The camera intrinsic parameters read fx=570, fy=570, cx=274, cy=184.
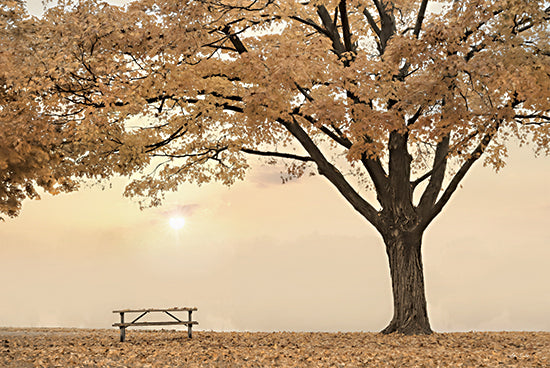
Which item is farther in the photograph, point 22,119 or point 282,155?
point 282,155

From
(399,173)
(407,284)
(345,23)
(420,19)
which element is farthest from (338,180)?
(420,19)

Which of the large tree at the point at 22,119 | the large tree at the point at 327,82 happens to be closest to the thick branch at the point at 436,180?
the large tree at the point at 327,82

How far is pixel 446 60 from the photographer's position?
12.3 metres

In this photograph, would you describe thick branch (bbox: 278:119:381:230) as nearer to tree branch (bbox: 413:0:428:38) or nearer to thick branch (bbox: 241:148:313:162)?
thick branch (bbox: 241:148:313:162)

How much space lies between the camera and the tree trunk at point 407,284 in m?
14.3

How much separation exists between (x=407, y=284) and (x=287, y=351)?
434 centimetres

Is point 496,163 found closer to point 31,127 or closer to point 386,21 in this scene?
point 386,21

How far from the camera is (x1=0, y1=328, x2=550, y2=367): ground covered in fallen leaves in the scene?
10.0 metres

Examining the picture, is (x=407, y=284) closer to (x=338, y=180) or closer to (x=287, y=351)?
(x=338, y=180)

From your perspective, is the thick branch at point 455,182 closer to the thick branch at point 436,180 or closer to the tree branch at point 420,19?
the thick branch at point 436,180

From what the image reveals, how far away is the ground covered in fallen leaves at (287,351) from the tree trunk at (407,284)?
55 centimetres

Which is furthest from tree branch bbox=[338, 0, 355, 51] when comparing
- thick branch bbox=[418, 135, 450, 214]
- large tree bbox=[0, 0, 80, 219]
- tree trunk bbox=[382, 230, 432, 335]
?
large tree bbox=[0, 0, 80, 219]

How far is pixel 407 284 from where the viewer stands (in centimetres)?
1441

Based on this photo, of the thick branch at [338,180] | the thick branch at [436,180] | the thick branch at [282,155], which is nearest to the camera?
the thick branch at [338,180]
